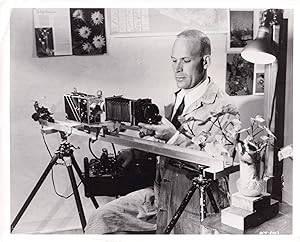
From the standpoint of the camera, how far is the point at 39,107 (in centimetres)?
112

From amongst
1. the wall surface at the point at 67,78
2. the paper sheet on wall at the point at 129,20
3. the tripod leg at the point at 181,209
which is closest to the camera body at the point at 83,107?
the wall surface at the point at 67,78

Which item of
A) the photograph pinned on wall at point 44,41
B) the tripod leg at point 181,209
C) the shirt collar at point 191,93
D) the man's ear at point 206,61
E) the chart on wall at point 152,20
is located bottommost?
the tripod leg at point 181,209

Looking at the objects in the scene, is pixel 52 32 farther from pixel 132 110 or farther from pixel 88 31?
pixel 132 110

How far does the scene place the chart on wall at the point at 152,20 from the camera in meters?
1.12

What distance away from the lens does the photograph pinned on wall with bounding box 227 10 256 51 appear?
1.12 meters

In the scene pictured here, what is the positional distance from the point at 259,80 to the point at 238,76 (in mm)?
46

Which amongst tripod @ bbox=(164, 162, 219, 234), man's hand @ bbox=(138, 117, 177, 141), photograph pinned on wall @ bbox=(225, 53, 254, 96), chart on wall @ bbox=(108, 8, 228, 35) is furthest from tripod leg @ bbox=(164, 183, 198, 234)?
chart on wall @ bbox=(108, 8, 228, 35)

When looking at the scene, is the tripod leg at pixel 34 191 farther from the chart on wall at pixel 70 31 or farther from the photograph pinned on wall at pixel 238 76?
the photograph pinned on wall at pixel 238 76

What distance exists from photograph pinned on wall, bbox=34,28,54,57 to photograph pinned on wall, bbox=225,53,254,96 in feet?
1.24

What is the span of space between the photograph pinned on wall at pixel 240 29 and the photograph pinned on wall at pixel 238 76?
0.07 feet

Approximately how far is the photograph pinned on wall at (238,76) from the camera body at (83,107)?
10.9 inches

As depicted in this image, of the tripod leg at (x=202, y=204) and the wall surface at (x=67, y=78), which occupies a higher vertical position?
the wall surface at (x=67, y=78)

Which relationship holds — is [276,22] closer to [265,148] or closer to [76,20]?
[265,148]
